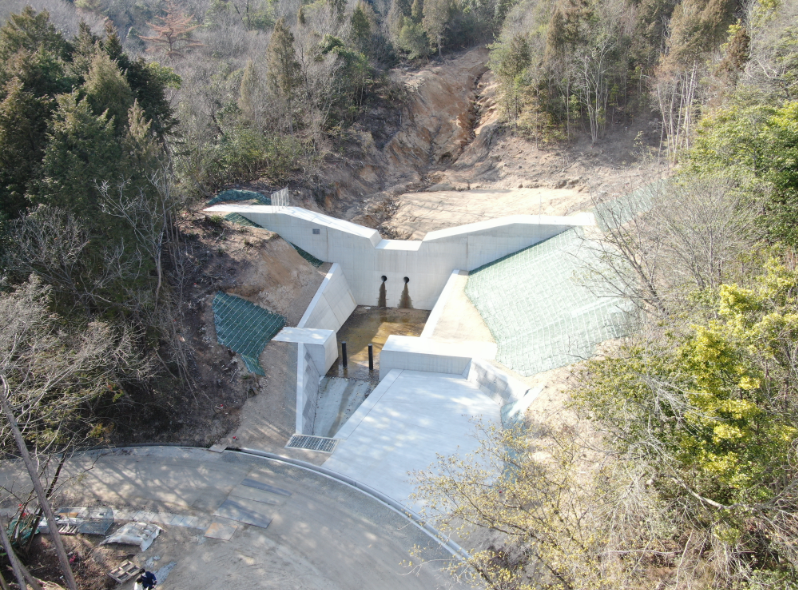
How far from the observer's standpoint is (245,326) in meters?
20.6

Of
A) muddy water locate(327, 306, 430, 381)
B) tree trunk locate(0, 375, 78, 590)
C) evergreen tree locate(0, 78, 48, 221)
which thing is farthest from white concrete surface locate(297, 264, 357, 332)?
tree trunk locate(0, 375, 78, 590)

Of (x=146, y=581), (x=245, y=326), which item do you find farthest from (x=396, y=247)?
(x=146, y=581)

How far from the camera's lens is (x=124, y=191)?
17.5 metres

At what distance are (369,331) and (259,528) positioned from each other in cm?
1491

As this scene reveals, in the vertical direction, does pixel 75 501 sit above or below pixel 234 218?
below

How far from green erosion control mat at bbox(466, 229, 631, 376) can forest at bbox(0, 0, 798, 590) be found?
1.20 metres

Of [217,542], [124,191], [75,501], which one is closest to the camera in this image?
[217,542]

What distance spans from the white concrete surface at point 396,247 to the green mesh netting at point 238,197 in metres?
0.89

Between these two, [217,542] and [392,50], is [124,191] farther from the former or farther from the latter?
[392,50]

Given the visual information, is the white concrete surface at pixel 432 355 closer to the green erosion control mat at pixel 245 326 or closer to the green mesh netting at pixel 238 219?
the green erosion control mat at pixel 245 326

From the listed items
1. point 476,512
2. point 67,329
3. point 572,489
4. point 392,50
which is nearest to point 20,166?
point 67,329

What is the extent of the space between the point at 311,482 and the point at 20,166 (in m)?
14.9

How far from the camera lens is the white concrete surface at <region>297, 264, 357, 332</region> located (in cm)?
2436

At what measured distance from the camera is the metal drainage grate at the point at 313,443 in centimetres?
1573
